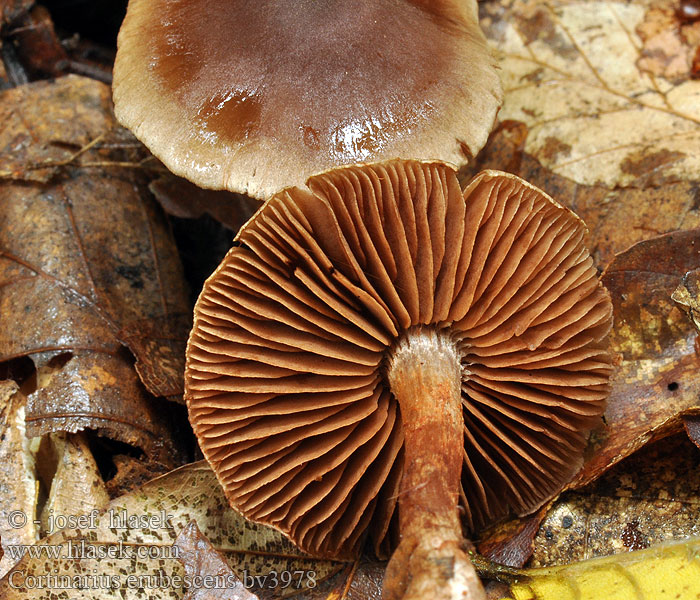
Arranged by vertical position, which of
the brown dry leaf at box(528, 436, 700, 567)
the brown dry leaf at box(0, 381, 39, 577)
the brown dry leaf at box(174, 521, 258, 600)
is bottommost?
the brown dry leaf at box(0, 381, 39, 577)

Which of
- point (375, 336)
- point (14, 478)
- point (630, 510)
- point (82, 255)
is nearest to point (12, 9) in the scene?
point (82, 255)

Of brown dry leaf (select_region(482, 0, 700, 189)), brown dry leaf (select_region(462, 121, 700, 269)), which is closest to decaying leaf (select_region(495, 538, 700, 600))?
brown dry leaf (select_region(462, 121, 700, 269))

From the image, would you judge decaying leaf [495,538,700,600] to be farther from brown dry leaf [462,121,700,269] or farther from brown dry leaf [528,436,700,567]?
brown dry leaf [462,121,700,269]

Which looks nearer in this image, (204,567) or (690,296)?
(204,567)

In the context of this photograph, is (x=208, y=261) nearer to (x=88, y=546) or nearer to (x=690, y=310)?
(x=88, y=546)

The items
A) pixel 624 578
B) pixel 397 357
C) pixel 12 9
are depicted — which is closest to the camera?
pixel 624 578

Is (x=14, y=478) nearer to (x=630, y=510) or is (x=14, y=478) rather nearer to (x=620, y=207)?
(x=630, y=510)
